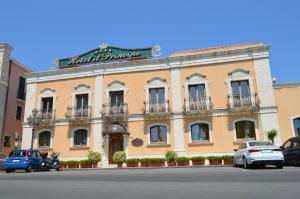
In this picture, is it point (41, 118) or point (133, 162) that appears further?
point (41, 118)

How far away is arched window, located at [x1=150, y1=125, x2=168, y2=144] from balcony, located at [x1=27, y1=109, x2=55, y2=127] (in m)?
9.53

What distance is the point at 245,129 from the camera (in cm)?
2209

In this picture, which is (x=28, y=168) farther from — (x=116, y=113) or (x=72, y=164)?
(x=116, y=113)

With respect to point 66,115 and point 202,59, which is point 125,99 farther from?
point 202,59

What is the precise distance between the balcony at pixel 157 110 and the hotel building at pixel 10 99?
15.2 metres

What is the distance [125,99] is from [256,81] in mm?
11349

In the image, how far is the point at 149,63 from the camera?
25047mm

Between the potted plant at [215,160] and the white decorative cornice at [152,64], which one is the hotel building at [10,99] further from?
the potted plant at [215,160]

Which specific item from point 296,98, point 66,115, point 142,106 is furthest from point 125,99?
point 296,98

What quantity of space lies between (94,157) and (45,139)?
647 cm

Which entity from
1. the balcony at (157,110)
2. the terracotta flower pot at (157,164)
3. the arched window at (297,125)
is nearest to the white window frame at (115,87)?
the balcony at (157,110)

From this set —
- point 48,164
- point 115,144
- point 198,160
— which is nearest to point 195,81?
point 198,160

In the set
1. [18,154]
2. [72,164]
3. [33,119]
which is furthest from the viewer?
[33,119]

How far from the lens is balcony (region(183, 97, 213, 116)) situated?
2244cm
